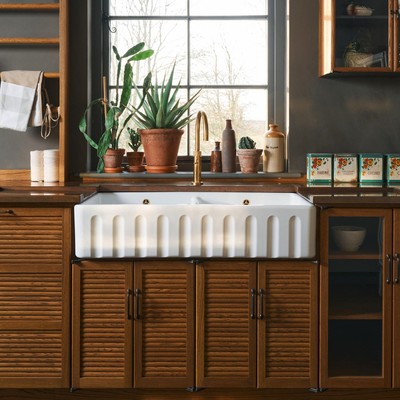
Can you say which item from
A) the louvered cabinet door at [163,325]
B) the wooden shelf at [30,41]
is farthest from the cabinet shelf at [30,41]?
the louvered cabinet door at [163,325]

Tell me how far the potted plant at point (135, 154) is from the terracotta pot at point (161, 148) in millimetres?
52

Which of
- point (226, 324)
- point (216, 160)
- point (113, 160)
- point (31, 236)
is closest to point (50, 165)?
point (113, 160)

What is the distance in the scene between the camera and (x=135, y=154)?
12.9 ft

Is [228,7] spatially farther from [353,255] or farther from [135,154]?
[353,255]

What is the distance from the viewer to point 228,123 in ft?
12.7

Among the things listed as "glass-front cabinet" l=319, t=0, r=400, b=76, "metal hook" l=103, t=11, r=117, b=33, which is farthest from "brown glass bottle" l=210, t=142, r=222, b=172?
"metal hook" l=103, t=11, r=117, b=33

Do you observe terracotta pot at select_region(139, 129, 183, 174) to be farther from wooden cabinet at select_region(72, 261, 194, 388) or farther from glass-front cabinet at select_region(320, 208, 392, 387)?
glass-front cabinet at select_region(320, 208, 392, 387)

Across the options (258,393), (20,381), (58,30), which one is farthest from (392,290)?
(58,30)

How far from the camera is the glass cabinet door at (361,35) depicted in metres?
3.60

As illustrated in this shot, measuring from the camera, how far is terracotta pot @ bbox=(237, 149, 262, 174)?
386 cm

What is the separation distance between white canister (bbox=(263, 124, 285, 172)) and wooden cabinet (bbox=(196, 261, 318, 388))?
0.91 meters

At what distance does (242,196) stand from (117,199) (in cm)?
60

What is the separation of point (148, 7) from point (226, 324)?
73.4 inches

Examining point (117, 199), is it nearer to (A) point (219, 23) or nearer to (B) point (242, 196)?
(B) point (242, 196)
